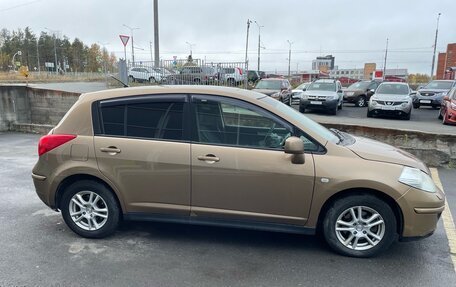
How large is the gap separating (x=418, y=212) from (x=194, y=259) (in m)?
2.24

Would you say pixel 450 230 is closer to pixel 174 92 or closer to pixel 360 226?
pixel 360 226

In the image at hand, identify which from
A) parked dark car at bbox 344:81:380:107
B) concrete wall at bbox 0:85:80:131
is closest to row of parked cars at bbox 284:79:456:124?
parked dark car at bbox 344:81:380:107

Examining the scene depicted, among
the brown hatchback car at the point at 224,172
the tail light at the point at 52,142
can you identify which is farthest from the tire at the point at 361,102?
the tail light at the point at 52,142

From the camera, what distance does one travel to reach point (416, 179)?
357cm

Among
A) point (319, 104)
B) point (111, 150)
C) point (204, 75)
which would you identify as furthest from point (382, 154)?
point (319, 104)

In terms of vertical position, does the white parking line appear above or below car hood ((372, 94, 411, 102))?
below

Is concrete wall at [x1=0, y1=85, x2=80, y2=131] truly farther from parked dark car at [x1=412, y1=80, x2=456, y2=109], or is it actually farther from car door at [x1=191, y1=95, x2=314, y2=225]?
parked dark car at [x1=412, y1=80, x2=456, y2=109]

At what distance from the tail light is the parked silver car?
13.8m

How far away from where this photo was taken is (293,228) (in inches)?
147

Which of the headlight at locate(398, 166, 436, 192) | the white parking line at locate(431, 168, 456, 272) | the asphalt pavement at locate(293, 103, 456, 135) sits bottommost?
the white parking line at locate(431, 168, 456, 272)

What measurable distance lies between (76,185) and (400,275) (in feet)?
11.3

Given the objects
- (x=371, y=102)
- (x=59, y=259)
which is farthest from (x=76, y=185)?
(x=371, y=102)

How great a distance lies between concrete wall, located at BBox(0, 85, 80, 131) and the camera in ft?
42.6

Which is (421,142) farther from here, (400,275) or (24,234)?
(24,234)
